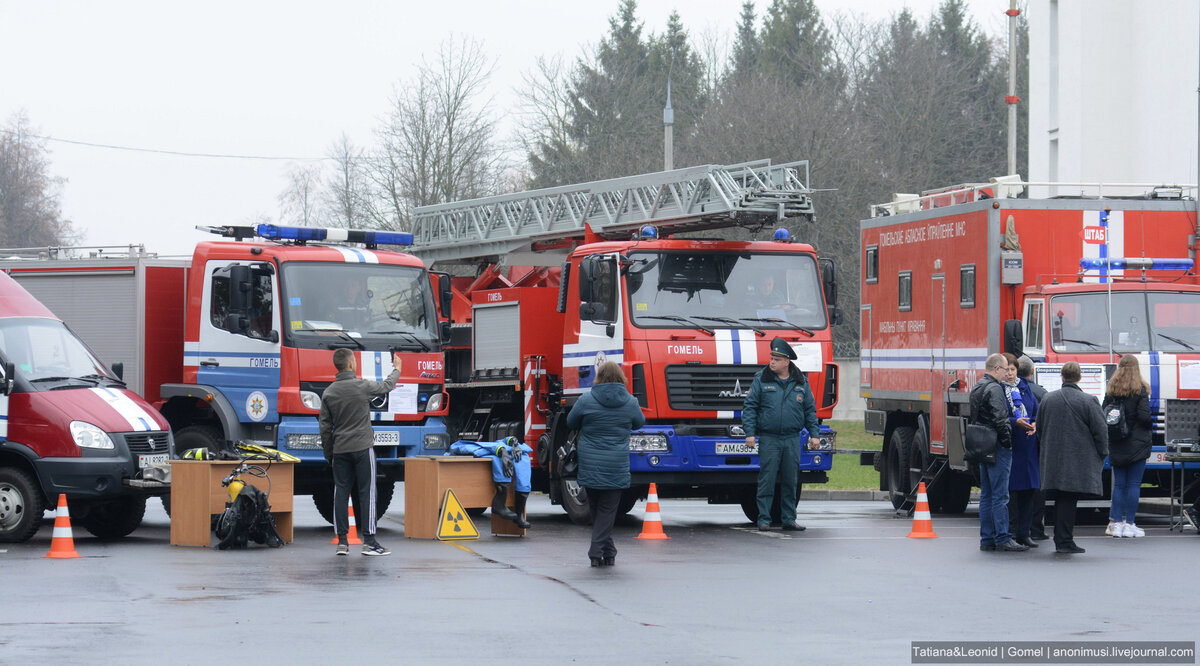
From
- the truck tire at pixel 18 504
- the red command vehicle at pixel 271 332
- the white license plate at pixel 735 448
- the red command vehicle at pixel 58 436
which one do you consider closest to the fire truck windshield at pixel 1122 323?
the white license plate at pixel 735 448

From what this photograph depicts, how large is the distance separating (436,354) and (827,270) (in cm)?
435

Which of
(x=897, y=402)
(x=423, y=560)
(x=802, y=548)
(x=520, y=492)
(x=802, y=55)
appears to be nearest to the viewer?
(x=423, y=560)

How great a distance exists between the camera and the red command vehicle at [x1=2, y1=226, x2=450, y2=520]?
54.8 ft

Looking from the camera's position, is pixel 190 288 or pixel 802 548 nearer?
pixel 802 548

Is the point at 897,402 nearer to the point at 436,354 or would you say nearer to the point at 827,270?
the point at 827,270

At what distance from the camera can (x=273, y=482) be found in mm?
15180

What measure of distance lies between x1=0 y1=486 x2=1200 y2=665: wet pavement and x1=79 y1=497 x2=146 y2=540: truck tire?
0.31 m

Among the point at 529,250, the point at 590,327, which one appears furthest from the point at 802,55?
the point at 590,327

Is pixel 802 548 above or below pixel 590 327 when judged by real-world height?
below

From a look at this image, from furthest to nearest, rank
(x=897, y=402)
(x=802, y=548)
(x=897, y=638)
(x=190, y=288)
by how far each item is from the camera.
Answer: (x=897, y=402)
(x=190, y=288)
(x=802, y=548)
(x=897, y=638)

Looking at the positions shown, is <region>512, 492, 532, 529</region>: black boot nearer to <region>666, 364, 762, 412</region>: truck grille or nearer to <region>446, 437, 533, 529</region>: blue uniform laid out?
<region>446, 437, 533, 529</region>: blue uniform laid out

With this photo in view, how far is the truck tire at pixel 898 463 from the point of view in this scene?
66.1 feet

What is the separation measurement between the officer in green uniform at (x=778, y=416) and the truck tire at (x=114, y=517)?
6114mm

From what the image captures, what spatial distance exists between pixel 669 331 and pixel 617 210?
3.63 meters
